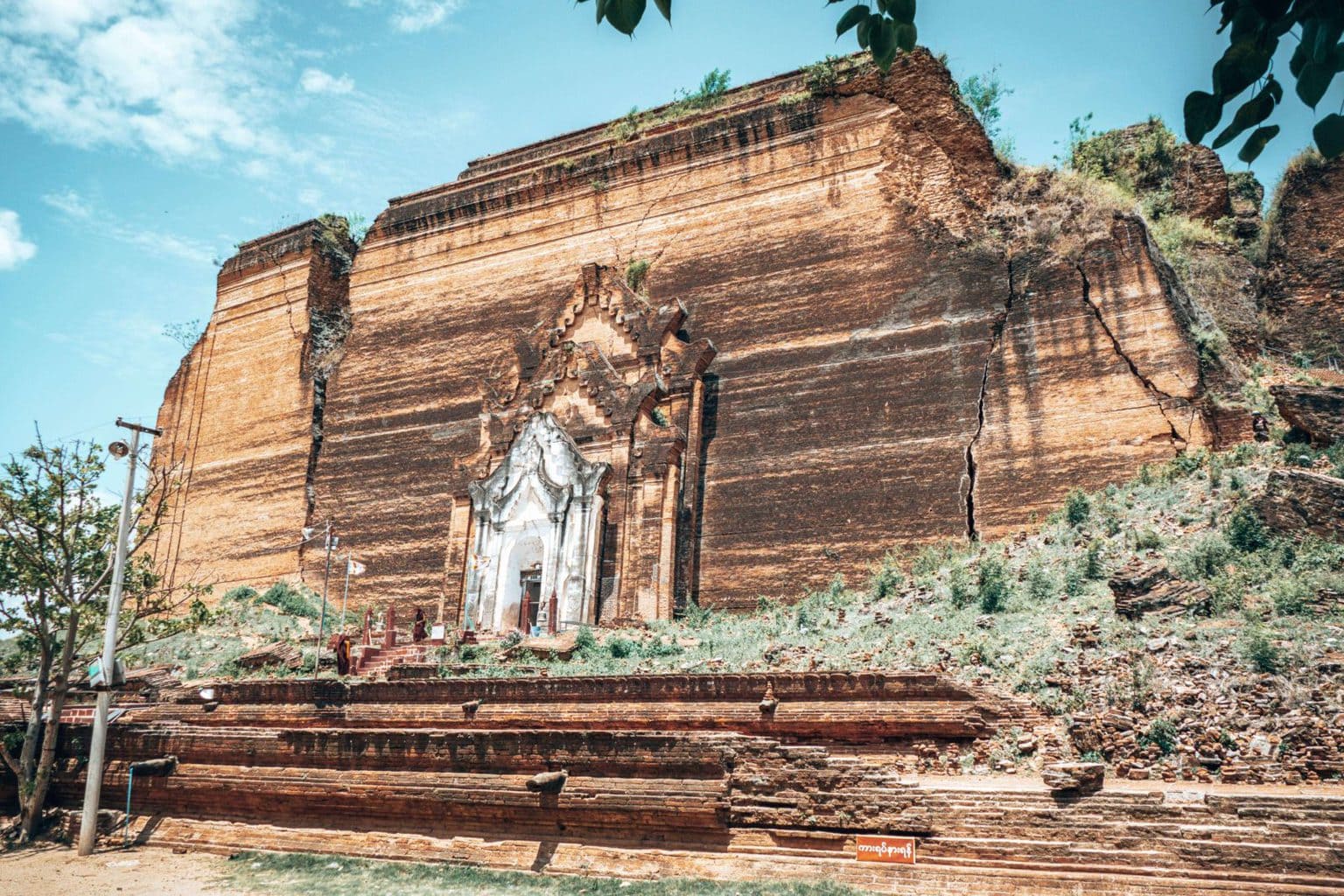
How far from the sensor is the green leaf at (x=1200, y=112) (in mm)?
3287

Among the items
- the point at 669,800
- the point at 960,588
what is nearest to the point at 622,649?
the point at 960,588

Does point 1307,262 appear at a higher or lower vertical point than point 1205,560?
higher

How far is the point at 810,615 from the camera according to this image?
15.0 metres

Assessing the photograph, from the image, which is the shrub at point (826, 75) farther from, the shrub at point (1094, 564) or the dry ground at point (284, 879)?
the dry ground at point (284, 879)

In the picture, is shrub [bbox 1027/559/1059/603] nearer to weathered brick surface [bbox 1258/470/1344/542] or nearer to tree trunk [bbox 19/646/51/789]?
weathered brick surface [bbox 1258/470/1344/542]

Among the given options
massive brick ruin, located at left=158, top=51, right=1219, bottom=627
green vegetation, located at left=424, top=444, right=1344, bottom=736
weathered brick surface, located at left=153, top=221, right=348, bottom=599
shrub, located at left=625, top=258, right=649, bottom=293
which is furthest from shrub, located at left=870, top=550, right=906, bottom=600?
weathered brick surface, located at left=153, top=221, right=348, bottom=599

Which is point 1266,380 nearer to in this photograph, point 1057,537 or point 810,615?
point 1057,537

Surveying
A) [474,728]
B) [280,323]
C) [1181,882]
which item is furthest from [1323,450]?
[280,323]

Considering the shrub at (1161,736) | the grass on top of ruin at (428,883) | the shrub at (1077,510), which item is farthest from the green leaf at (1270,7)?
the shrub at (1077,510)

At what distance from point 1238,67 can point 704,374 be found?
1567cm

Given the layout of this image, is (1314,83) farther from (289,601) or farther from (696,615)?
(289,601)

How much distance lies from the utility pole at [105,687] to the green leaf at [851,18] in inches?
486

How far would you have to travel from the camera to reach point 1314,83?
3146 millimetres

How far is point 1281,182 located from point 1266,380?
17.6ft
